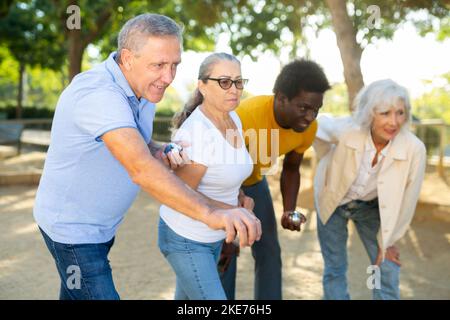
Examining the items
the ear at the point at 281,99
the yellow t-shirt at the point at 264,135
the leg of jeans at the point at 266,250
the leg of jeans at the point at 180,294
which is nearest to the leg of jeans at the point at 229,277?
the leg of jeans at the point at 266,250

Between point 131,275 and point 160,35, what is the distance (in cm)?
304

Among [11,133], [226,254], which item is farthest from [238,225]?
[11,133]

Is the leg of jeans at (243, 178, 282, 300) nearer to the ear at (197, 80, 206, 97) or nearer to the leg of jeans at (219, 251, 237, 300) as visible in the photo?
the leg of jeans at (219, 251, 237, 300)

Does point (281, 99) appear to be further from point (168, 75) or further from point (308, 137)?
point (168, 75)

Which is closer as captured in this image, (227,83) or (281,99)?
(227,83)

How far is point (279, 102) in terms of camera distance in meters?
3.14

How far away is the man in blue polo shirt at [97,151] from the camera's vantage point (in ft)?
5.60

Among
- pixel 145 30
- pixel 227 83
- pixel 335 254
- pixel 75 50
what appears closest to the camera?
pixel 145 30

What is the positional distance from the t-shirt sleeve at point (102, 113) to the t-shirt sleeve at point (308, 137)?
1.81 m

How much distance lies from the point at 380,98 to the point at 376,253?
100cm

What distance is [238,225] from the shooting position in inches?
57.4

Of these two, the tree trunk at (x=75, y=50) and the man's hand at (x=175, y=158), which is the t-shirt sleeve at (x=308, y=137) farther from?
the tree trunk at (x=75, y=50)

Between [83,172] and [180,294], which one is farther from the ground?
[83,172]

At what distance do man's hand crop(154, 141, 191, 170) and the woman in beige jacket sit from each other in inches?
55.0
